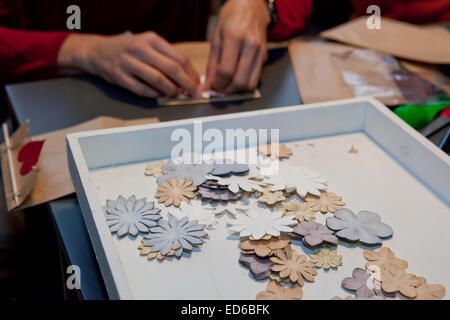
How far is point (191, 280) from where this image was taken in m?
0.43

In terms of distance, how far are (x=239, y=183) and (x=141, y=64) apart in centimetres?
38

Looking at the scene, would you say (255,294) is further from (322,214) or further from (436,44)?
(436,44)

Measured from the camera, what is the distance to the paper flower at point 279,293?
411 millimetres

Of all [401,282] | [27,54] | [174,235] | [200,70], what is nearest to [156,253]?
[174,235]

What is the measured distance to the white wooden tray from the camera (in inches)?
16.7

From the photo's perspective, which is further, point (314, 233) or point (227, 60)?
point (227, 60)

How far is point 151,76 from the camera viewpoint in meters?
0.80

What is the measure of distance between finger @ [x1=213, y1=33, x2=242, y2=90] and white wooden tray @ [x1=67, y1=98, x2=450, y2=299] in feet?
0.75

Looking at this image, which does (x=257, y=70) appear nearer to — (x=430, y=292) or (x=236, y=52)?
(x=236, y=52)

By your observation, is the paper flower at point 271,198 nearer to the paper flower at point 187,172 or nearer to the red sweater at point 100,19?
the paper flower at point 187,172

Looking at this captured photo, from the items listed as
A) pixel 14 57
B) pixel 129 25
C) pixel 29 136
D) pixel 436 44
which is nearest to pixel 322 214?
pixel 29 136

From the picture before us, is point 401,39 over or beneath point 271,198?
over

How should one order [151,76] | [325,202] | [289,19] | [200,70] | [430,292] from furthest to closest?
[289,19] → [200,70] → [151,76] → [325,202] → [430,292]

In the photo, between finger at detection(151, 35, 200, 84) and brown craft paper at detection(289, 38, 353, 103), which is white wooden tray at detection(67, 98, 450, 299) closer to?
brown craft paper at detection(289, 38, 353, 103)
